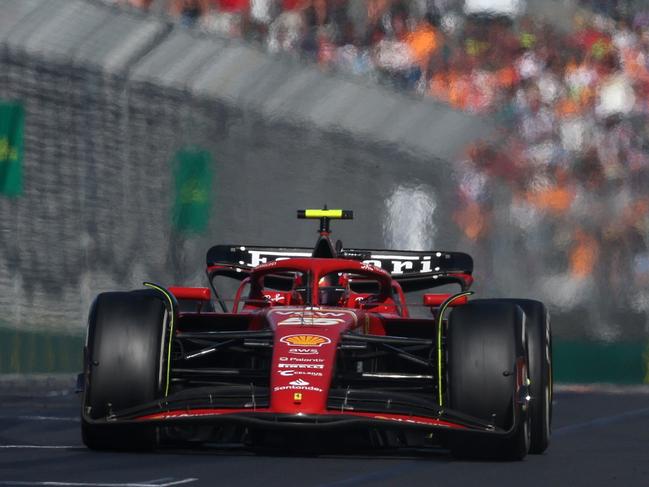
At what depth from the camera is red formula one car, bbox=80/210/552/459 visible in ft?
31.0

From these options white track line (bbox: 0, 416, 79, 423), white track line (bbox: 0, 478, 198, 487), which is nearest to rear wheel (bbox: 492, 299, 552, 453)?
white track line (bbox: 0, 478, 198, 487)

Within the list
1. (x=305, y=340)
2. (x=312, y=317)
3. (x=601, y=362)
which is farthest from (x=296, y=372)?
(x=601, y=362)

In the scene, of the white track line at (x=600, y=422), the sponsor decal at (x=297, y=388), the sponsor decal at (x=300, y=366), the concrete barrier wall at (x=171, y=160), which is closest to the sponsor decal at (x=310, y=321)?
the sponsor decal at (x=300, y=366)

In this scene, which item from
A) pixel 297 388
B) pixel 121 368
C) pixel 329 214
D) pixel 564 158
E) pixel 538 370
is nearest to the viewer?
pixel 297 388

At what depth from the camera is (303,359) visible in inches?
380

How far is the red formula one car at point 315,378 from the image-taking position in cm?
946

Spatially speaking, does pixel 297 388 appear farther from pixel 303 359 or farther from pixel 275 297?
pixel 275 297

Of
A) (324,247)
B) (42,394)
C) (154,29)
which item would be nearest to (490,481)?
(324,247)

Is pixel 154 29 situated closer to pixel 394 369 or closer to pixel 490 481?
pixel 394 369

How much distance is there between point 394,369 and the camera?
36.1ft

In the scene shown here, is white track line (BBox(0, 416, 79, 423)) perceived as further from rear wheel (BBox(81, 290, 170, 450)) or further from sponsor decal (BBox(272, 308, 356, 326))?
rear wheel (BBox(81, 290, 170, 450))

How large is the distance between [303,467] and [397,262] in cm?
510

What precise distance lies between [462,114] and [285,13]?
86.8 inches

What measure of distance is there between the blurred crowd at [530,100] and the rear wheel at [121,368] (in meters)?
10.2
